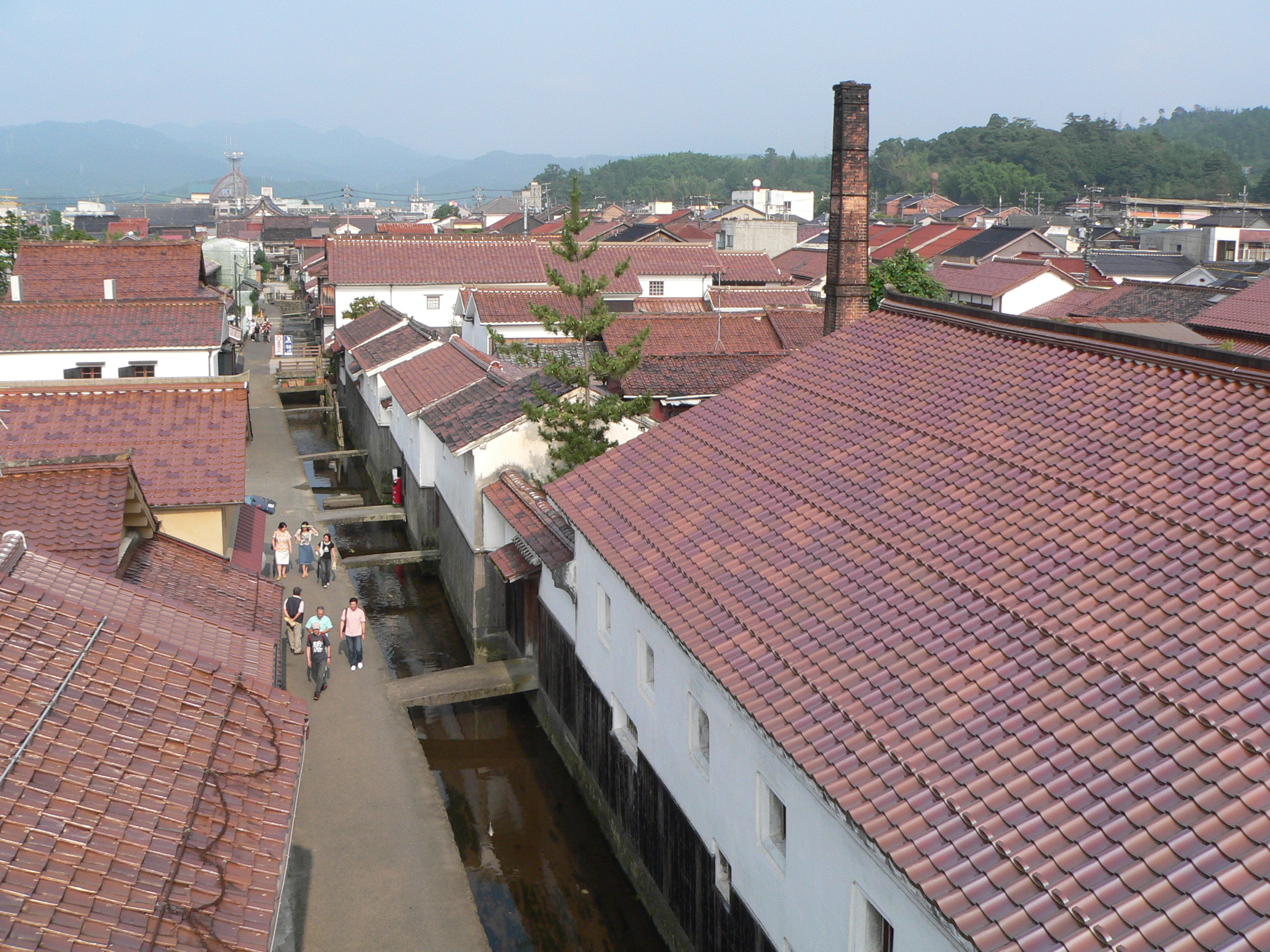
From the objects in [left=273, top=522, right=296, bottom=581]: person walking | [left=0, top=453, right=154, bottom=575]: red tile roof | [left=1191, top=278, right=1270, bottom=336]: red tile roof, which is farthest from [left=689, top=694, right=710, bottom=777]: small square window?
[left=1191, top=278, right=1270, bottom=336]: red tile roof

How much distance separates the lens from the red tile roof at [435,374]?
26500 millimetres

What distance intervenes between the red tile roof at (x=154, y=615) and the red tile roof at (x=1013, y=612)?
420 centimetres

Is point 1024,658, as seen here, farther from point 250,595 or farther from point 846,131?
point 846,131

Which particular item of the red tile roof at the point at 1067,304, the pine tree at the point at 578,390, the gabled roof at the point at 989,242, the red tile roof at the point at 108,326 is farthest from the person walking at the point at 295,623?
the gabled roof at the point at 989,242

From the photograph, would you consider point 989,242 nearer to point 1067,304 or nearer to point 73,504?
point 1067,304

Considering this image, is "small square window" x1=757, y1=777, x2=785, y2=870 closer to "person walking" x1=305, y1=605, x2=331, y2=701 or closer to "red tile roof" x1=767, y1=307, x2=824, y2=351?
"person walking" x1=305, y1=605, x2=331, y2=701

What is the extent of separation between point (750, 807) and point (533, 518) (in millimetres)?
9086

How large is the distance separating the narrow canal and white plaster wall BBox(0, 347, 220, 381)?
44.1 ft

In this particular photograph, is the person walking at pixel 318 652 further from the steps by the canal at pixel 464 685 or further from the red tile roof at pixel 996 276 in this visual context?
the red tile roof at pixel 996 276

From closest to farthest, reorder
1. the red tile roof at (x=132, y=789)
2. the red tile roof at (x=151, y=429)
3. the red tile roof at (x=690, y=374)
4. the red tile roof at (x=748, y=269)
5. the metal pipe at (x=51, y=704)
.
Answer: the red tile roof at (x=132, y=789) → the metal pipe at (x=51, y=704) → the red tile roof at (x=151, y=429) → the red tile roof at (x=690, y=374) → the red tile roof at (x=748, y=269)

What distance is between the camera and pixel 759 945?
33.9 ft

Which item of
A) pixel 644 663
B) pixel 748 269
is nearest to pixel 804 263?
pixel 748 269

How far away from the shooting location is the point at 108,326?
34094 mm

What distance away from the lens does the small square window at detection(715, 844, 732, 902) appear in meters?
11.2
